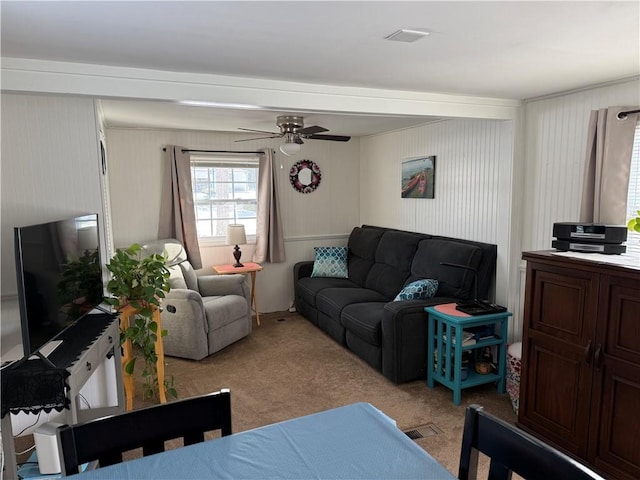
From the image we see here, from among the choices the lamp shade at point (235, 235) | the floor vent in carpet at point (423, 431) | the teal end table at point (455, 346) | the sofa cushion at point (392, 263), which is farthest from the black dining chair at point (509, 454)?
the lamp shade at point (235, 235)

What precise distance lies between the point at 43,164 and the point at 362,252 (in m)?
3.49

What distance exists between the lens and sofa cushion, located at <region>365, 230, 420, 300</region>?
14.6 feet

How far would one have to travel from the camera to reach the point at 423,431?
2.81 meters

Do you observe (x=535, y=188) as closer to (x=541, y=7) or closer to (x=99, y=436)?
(x=541, y=7)

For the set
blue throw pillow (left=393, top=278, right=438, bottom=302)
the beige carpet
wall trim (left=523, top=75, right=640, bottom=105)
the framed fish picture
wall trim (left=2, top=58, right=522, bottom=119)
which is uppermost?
wall trim (left=523, top=75, right=640, bottom=105)

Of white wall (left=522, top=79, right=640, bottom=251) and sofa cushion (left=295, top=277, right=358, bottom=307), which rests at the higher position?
white wall (left=522, top=79, right=640, bottom=251)

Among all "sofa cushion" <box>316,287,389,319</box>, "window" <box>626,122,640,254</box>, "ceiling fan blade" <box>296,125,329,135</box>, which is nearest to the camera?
"window" <box>626,122,640,254</box>

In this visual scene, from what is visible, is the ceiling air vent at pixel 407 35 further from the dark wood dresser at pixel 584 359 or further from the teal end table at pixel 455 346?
the teal end table at pixel 455 346

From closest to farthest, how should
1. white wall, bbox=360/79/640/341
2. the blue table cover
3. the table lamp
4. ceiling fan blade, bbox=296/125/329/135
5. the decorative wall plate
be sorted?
the blue table cover
white wall, bbox=360/79/640/341
ceiling fan blade, bbox=296/125/329/135
the table lamp
the decorative wall plate

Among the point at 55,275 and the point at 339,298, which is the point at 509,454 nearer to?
the point at 55,275

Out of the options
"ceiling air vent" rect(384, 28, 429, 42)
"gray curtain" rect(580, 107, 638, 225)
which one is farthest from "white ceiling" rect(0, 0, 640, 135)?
"gray curtain" rect(580, 107, 638, 225)

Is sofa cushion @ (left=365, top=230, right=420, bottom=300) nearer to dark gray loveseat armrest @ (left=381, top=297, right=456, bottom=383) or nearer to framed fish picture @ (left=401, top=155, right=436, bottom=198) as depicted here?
framed fish picture @ (left=401, top=155, right=436, bottom=198)

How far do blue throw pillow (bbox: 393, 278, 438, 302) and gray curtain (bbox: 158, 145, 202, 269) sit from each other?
2430mm

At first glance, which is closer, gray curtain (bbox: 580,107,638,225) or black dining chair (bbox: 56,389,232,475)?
black dining chair (bbox: 56,389,232,475)
